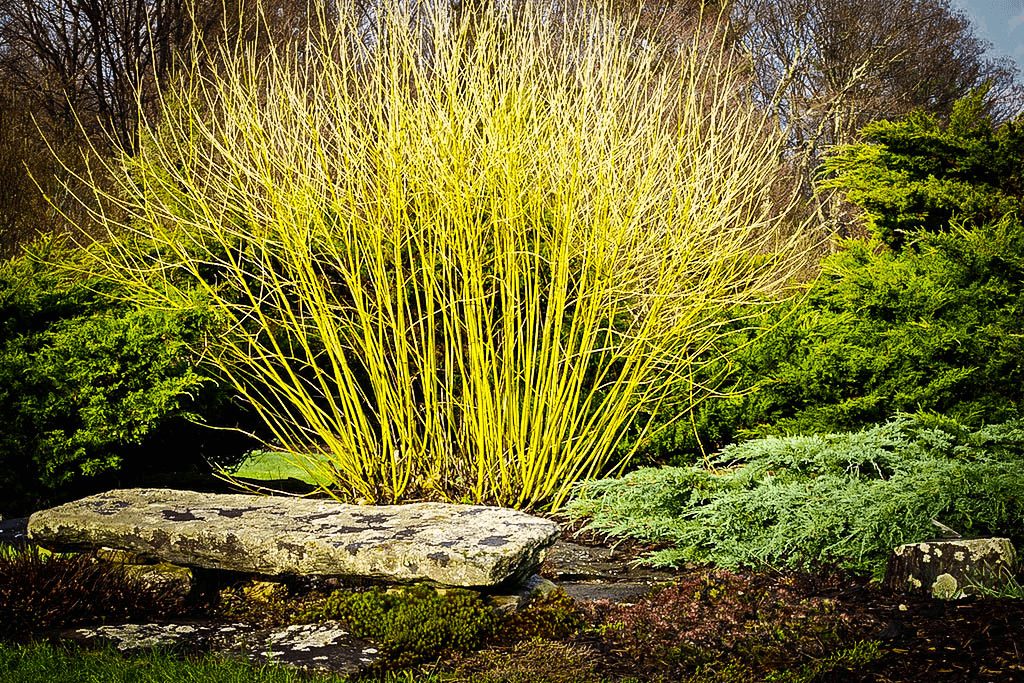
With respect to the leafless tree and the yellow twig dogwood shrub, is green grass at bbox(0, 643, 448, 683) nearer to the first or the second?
the yellow twig dogwood shrub

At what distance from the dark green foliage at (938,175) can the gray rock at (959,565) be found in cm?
389

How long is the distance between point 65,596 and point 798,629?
2.83 m

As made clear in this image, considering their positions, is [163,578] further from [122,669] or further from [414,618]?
[414,618]

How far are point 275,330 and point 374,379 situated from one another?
2.24 metres

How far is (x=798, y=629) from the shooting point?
3578mm

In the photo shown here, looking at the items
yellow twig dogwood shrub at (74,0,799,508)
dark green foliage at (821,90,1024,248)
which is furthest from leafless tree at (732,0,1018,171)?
yellow twig dogwood shrub at (74,0,799,508)

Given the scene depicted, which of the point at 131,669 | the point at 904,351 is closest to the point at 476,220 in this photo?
the point at 904,351

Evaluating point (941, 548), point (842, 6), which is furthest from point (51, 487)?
point (842, 6)

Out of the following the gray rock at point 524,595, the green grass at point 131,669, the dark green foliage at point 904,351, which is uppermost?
the dark green foliage at point 904,351

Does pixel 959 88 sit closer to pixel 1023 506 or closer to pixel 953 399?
pixel 953 399

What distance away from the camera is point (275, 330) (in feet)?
24.4

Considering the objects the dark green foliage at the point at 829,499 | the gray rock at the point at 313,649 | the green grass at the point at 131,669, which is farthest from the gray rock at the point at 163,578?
the dark green foliage at the point at 829,499

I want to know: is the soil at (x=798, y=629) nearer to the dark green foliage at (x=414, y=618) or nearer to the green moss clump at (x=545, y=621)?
the green moss clump at (x=545, y=621)

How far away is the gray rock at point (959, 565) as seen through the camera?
12.0 ft
